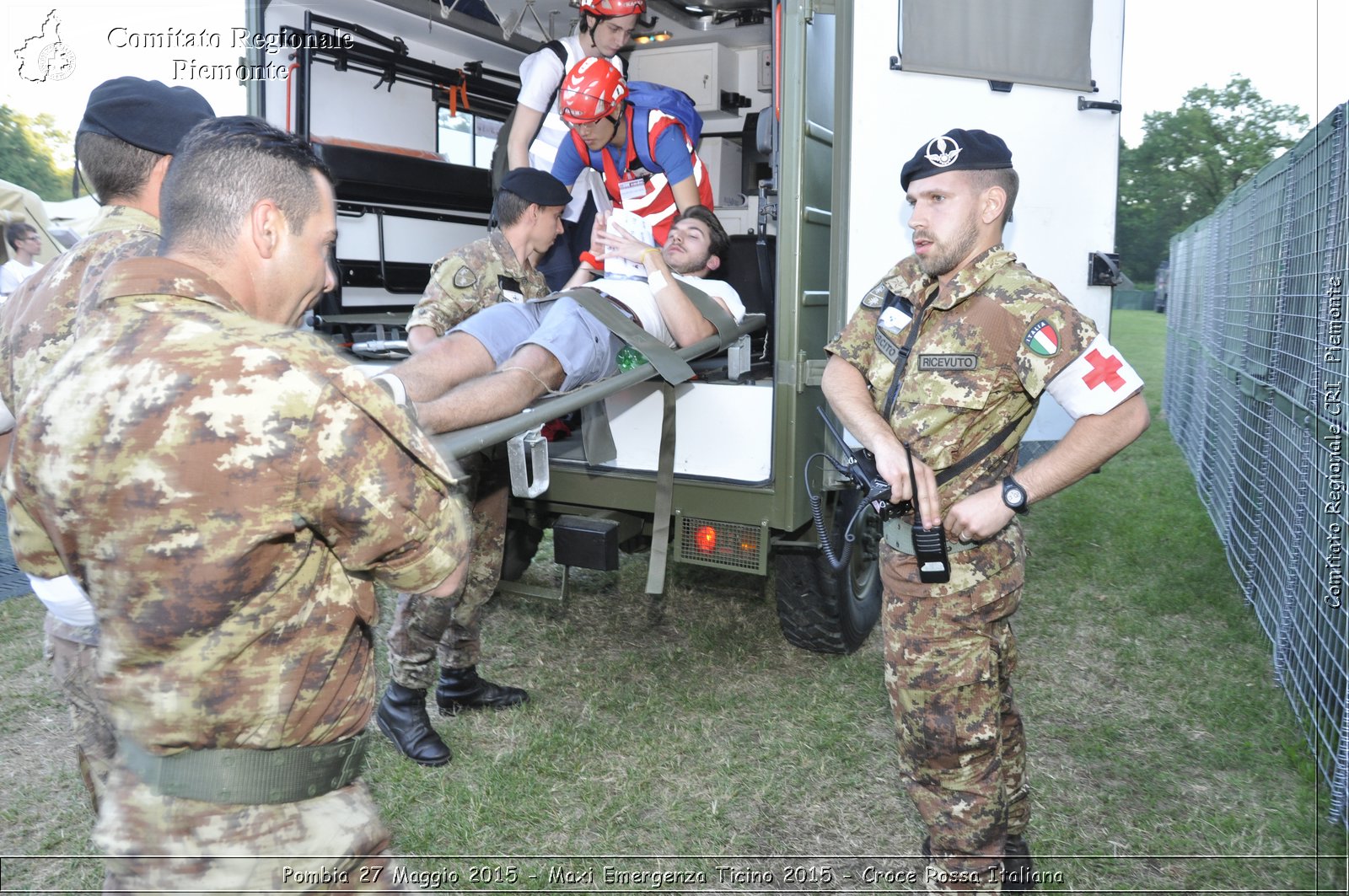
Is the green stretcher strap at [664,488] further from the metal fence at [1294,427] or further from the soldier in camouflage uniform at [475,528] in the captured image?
the metal fence at [1294,427]

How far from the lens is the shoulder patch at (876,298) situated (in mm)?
2342

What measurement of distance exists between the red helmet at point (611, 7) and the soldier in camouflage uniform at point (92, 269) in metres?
2.45

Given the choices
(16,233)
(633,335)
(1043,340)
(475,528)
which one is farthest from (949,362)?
(16,233)

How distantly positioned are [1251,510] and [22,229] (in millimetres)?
9109

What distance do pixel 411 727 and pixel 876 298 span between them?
6.46 feet

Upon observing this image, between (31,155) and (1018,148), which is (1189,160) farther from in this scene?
(1018,148)

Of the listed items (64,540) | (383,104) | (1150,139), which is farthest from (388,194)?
(1150,139)

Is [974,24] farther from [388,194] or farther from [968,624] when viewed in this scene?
[388,194]

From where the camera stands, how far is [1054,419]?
335cm

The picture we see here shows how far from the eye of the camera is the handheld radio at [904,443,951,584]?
2.00 m

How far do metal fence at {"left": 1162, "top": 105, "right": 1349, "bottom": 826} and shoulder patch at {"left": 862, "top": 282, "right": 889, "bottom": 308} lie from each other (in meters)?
1.73

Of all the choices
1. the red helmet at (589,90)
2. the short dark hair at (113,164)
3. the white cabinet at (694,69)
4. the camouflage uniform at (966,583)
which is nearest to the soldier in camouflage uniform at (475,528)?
the red helmet at (589,90)

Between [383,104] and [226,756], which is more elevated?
[383,104]

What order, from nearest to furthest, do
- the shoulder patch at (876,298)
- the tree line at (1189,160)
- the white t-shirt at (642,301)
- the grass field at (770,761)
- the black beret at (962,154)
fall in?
the black beret at (962,154) < the shoulder patch at (876,298) < the grass field at (770,761) < the white t-shirt at (642,301) < the tree line at (1189,160)
